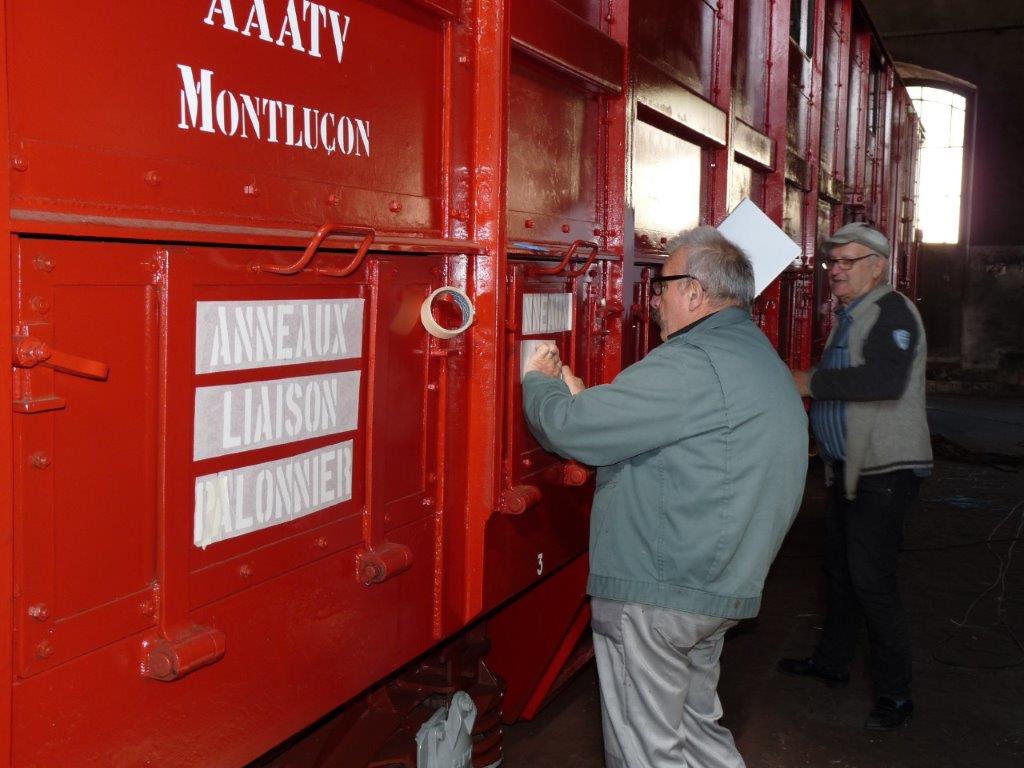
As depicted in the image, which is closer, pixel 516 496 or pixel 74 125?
pixel 74 125

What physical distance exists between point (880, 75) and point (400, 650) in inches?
350

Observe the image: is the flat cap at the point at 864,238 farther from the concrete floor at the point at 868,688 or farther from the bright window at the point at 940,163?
the bright window at the point at 940,163

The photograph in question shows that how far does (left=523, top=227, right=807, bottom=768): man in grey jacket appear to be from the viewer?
2277mm

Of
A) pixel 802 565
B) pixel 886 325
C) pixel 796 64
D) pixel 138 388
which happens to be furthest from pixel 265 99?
pixel 802 565

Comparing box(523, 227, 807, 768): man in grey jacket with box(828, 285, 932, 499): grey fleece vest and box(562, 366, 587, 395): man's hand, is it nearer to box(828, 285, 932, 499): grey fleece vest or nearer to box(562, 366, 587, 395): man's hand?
box(562, 366, 587, 395): man's hand

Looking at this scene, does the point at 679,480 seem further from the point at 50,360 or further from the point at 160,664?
the point at 50,360

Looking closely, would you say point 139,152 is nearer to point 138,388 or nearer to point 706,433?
point 138,388

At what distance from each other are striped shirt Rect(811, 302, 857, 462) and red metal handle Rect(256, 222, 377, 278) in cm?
229

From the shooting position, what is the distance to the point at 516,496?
2.39 meters

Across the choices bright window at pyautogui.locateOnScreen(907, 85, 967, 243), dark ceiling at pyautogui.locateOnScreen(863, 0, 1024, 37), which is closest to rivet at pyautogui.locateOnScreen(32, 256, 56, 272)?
dark ceiling at pyautogui.locateOnScreen(863, 0, 1024, 37)

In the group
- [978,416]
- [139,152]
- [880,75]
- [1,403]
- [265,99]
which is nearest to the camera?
[1,403]

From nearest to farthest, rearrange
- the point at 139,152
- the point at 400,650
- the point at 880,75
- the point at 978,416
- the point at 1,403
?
1. the point at 1,403
2. the point at 139,152
3. the point at 400,650
4. the point at 880,75
5. the point at 978,416

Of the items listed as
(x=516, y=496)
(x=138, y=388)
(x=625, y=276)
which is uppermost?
(x=625, y=276)

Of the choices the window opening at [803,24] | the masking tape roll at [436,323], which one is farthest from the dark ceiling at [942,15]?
the masking tape roll at [436,323]
